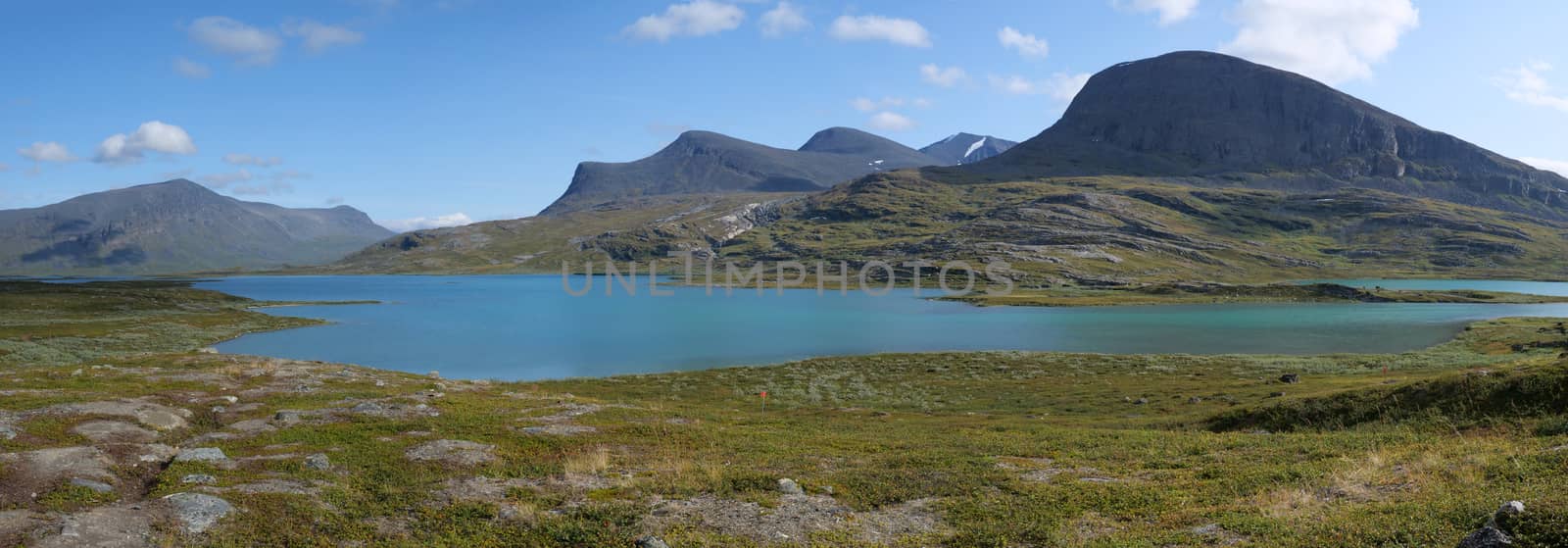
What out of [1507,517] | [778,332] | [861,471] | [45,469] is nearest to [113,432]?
[45,469]

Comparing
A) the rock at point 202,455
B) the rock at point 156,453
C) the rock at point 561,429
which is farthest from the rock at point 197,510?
the rock at point 561,429

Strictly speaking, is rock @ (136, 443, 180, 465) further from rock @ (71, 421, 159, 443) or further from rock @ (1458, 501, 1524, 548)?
rock @ (1458, 501, 1524, 548)

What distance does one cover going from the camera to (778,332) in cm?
13000

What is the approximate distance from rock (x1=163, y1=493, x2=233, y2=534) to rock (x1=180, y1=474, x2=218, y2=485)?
1.77m

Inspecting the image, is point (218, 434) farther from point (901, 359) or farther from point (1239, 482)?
point (901, 359)

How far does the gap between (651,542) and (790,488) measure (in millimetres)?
5771

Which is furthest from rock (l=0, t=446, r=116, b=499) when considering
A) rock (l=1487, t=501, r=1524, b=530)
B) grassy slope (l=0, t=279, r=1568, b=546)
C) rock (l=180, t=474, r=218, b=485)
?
rock (l=1487, t=501, r=1524, b=530)

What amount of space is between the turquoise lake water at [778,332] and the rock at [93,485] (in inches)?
2514

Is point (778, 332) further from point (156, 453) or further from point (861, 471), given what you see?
point (156, 453)

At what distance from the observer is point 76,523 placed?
16.5 metres

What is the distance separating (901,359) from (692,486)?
72.5m

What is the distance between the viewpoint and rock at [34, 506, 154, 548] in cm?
1571

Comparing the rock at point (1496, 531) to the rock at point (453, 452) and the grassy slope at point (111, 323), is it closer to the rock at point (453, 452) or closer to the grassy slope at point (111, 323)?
the rock at point (453, 452)

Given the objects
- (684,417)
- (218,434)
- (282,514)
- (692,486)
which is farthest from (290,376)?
(692,486)
